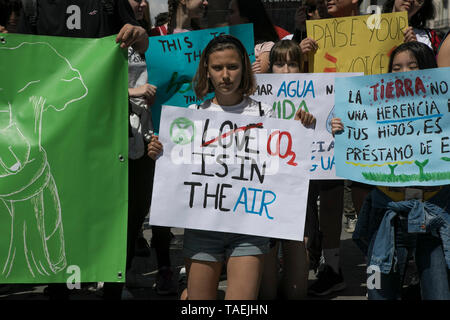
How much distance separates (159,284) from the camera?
497 cm

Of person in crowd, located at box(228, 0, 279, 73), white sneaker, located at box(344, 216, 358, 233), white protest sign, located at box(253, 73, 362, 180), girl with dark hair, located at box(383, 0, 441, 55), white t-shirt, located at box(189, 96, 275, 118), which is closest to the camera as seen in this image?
white t-shirt, located at box(189, 96, 275, 118)

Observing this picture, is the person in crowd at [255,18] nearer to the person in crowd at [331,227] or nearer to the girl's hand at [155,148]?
the person in crowd at [331,227]

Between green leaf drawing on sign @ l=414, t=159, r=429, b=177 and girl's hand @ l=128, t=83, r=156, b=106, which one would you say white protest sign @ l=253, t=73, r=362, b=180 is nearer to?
girl's hand @ l=128, t=83, r=156, b=106

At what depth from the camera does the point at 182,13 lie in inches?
207

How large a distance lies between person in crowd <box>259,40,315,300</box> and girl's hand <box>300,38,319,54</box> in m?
0.12

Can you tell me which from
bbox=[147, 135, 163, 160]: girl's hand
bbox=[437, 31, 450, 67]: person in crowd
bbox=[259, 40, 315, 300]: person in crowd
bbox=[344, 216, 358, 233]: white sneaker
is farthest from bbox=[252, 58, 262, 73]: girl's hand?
bbox=[344, 216, 358, 233]: white sneaker

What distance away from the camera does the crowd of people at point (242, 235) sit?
351 cm

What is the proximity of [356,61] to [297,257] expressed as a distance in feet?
4.74

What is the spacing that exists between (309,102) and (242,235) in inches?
55.2

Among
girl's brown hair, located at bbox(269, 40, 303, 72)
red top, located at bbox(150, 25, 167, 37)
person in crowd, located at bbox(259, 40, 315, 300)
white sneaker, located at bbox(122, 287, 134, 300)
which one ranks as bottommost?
white sneaker, located at bbox(122, 287, 134, 300)

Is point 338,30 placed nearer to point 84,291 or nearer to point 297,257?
point 297,257

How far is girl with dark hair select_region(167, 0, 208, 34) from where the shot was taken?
5203mm

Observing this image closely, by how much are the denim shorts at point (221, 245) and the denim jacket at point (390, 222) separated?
625 mm

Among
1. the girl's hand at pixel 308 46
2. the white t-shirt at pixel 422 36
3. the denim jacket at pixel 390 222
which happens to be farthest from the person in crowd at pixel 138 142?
the white t-shirt at pixel 422 36
